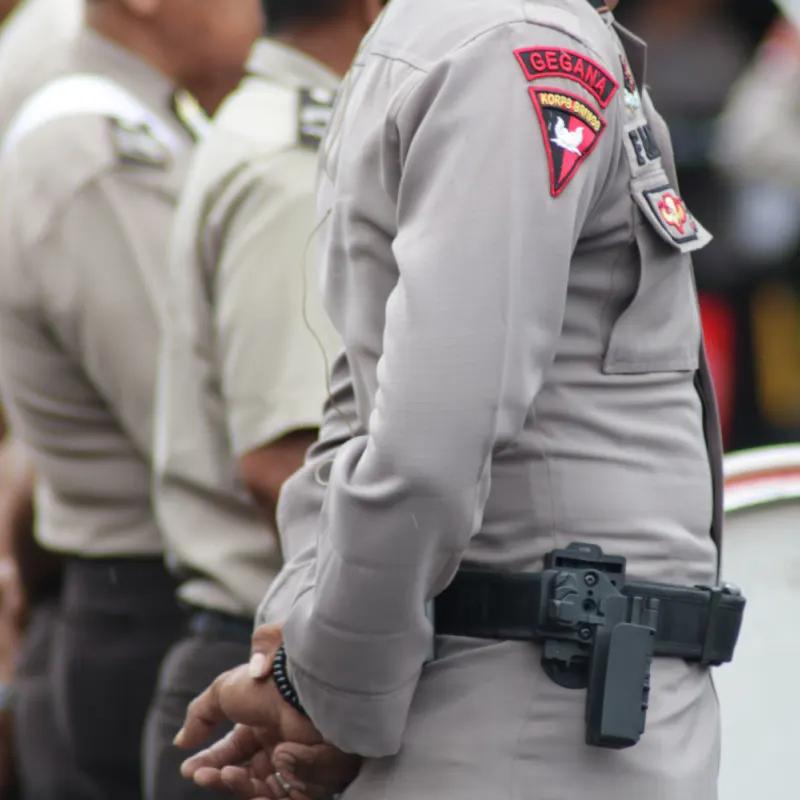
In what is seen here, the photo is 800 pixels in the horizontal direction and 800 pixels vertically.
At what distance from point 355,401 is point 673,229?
0.39 meters

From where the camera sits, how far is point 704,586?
1729 millimetres

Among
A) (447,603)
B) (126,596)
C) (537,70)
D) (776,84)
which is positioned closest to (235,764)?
(447,603)

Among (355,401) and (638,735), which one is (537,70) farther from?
(638,735)

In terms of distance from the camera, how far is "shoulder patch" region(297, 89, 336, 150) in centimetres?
262

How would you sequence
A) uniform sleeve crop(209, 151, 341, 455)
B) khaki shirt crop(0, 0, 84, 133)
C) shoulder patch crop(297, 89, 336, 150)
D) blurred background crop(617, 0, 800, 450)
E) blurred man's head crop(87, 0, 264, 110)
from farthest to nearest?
1. blurred background crop(617, 0, 800, 450)
2. khaki shirt crop(0, 0, 84, 133)
3. blurred man's head crop(87, 0, 264, 110)
4. shoulder patch crop(297, 89, 336, 150)
5. uniform sleeve crop(209, 151, 341, 455)

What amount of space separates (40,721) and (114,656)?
485 mm

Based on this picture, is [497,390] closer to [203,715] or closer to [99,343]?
[203,715]

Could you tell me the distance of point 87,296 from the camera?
3.19 meters

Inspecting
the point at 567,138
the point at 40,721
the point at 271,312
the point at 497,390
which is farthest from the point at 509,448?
the point at 40,721

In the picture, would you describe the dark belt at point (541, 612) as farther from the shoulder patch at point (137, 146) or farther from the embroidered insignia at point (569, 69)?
the shoulder patch at point (137, 146)

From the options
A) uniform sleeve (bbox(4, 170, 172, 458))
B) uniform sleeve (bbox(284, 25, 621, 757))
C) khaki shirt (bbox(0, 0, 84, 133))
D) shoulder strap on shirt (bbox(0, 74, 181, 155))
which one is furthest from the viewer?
khaki shirt (bbox(0, 0, 84, 133))

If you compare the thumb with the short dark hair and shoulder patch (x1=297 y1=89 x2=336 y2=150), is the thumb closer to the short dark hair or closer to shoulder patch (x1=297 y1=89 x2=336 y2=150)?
shoulder patch (x1=297 y1=89 x2=336 y2=150)

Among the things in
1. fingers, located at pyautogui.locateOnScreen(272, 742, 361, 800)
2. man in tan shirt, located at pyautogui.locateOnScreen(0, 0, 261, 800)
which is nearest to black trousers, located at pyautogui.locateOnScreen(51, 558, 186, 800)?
man in tan shirt, located at pyautogui.locateOnScreen(0, 0, 261, 800)

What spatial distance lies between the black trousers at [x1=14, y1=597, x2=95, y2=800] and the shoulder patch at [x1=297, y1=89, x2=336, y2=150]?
4.97 ft
